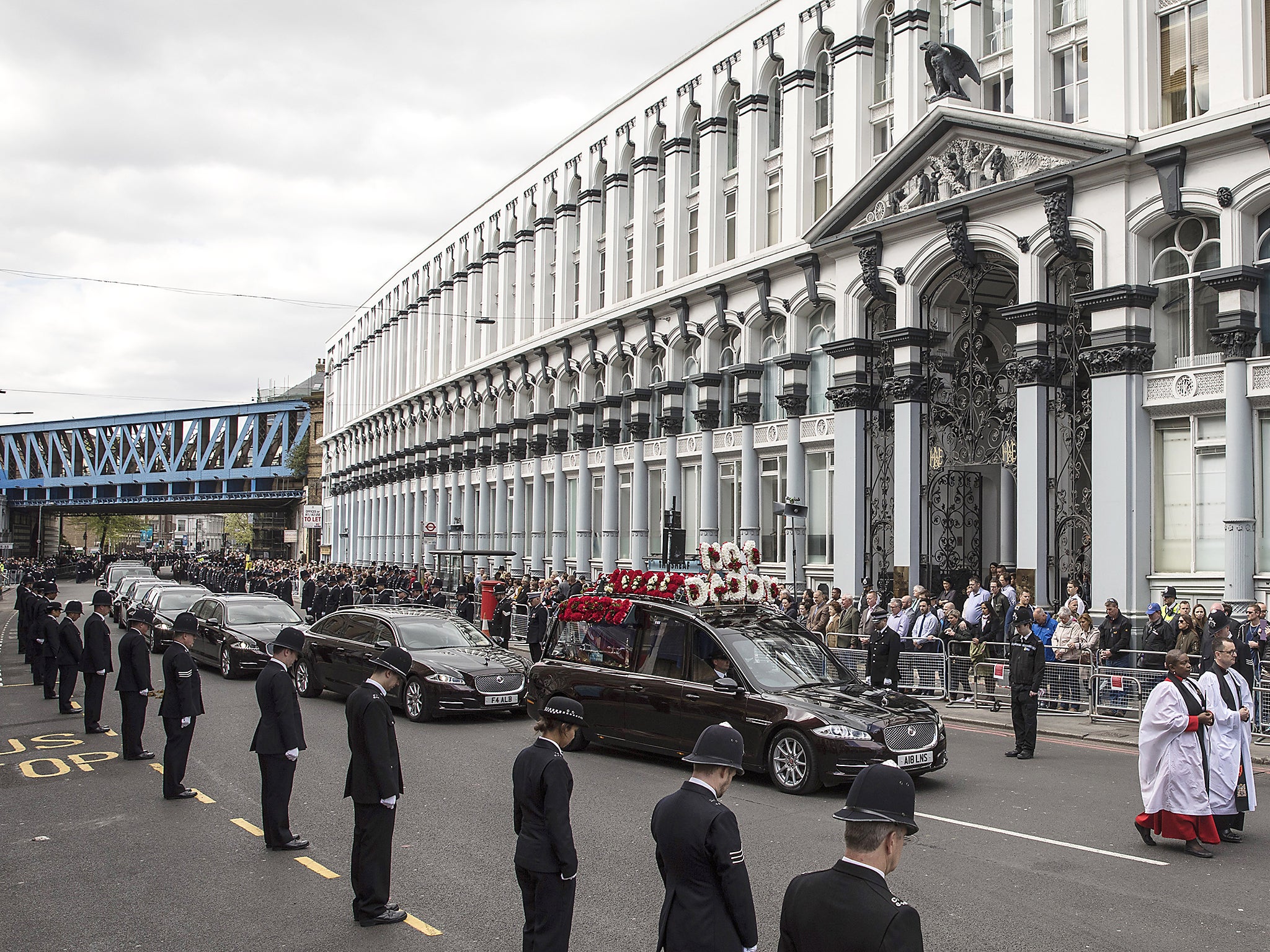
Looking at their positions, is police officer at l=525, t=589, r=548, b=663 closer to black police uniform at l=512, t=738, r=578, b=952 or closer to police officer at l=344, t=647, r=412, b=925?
police officer at l=344, t=647, r=412, b=925

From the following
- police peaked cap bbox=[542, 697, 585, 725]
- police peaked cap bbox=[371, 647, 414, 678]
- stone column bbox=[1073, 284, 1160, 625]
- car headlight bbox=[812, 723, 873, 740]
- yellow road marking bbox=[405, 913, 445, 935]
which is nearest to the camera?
police peaked cap bbox=[542, 697, 585, 725]

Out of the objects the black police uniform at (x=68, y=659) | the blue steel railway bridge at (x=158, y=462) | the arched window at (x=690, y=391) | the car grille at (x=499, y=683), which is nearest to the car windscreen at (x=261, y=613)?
the black police uniform at (x=68, y=659)

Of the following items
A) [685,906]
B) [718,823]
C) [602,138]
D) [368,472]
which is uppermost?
[602,138]

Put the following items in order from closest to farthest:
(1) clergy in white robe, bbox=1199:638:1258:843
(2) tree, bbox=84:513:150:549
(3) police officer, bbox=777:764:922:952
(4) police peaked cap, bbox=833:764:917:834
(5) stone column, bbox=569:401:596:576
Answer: (3) police officer, bbox=777:764:922:952 < (4) police peaked cap, bbox=833:764:917:834 < (1) clergy in white robe, bbox=1199:638:1258:843 < (5) stone column, bbox=569:401:596:576 < (2) tree, bbox=84:513:150:549

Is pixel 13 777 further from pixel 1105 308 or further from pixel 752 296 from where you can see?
pixel 752 296

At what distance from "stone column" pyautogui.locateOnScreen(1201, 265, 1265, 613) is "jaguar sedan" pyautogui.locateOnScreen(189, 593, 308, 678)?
16550 millimetres

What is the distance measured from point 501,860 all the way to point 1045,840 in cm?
443

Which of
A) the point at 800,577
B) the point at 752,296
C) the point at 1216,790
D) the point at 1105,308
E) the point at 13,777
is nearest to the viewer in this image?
the point at 1216,790

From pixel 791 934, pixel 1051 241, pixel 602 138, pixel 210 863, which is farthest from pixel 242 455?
pixel 791 934

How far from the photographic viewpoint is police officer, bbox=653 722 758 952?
4258mm

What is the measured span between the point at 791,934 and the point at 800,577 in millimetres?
26545

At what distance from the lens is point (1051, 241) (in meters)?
22.6

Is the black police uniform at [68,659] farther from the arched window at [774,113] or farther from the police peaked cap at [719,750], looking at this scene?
the arched window at [774,113]

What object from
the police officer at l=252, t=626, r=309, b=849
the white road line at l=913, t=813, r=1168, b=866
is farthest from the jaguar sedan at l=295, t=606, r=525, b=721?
the white road line at l=913, t=813, r=1168, b=866
